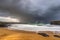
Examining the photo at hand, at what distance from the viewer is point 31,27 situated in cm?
123

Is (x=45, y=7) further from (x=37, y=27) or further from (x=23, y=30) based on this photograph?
(x=23, y=30)

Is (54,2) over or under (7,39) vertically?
over

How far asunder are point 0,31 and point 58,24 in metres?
0.61

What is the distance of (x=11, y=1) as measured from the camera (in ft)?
4.08

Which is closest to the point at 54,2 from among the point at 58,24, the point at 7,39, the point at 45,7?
the point at 45,7

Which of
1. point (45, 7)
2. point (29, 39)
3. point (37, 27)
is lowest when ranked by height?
point (29, 39)

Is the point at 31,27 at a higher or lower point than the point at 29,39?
higher

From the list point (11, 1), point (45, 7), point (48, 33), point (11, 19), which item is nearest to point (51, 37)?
point (48, 33)

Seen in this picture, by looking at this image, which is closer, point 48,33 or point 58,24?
point 48,33

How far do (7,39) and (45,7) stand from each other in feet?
1.73

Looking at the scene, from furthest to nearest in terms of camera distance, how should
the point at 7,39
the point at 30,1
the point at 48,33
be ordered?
1. the point at 30,1
2. the point at 48,33
3. the point at 7,39

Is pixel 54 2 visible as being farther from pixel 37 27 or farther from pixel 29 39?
pixel 29 39

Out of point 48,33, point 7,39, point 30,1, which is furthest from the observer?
point 30,1

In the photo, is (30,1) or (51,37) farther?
(30,1)
